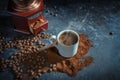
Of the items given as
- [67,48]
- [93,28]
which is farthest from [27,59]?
[93,28]

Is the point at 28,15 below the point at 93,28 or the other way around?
the other way around

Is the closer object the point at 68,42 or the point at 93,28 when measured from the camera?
the point at 68,42

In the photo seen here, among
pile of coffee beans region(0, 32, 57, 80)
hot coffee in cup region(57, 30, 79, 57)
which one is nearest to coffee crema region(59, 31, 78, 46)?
hot coffee in cup region(57, 30, 79, 57)

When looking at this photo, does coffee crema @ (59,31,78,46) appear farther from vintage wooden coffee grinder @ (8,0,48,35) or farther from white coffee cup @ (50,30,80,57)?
vintage wooden coffee grinder @ (8,0,48,35)

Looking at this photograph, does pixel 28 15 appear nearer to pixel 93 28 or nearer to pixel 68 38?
pixel 68 38

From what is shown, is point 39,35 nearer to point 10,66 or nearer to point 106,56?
point 10,66

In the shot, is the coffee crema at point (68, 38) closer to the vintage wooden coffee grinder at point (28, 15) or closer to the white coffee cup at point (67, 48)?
the white coffee cup at point (67, 48)

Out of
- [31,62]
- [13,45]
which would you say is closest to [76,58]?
[31,62]
